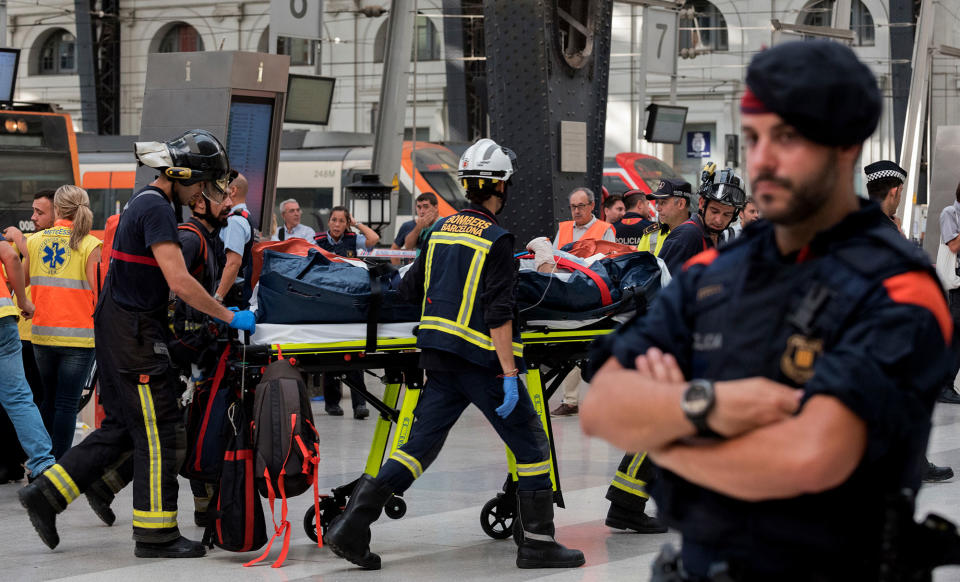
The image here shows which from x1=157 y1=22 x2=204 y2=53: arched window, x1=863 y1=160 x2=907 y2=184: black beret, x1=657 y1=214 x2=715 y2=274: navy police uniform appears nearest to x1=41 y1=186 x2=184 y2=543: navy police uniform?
x1=657 y1=214 x2=715 y2=274: navy police uniform

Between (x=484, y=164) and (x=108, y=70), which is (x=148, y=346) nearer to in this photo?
(x=484, y=164)

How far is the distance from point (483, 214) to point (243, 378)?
4.29 feet

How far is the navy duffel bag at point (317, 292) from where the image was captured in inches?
247

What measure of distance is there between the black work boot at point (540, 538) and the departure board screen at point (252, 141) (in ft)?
18.7

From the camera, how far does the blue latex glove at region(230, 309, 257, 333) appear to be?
607 cm

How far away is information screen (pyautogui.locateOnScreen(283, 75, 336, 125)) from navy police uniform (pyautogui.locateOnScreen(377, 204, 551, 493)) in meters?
9.81

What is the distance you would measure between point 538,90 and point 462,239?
5.63 m

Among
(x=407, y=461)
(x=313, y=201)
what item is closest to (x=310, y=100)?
(x=407, y=461)

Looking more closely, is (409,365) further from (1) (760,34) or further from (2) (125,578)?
(1) (760,34)

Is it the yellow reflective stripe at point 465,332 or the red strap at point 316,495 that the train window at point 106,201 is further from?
the yellow reflective stripe at point 465,332

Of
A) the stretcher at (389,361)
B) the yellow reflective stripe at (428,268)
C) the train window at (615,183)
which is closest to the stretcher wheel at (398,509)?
the stretcher at (389,361)

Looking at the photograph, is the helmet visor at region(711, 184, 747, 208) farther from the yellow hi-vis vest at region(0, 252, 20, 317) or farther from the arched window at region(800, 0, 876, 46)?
the arched window at region(800, 0, 876, 46)

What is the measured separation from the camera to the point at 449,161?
27828 millimetres

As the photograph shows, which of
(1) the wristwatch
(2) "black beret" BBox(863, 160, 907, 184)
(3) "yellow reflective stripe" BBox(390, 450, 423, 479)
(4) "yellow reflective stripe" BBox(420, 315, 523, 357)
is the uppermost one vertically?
(2) "black beret" BBox(863, 160, 907, 184)
